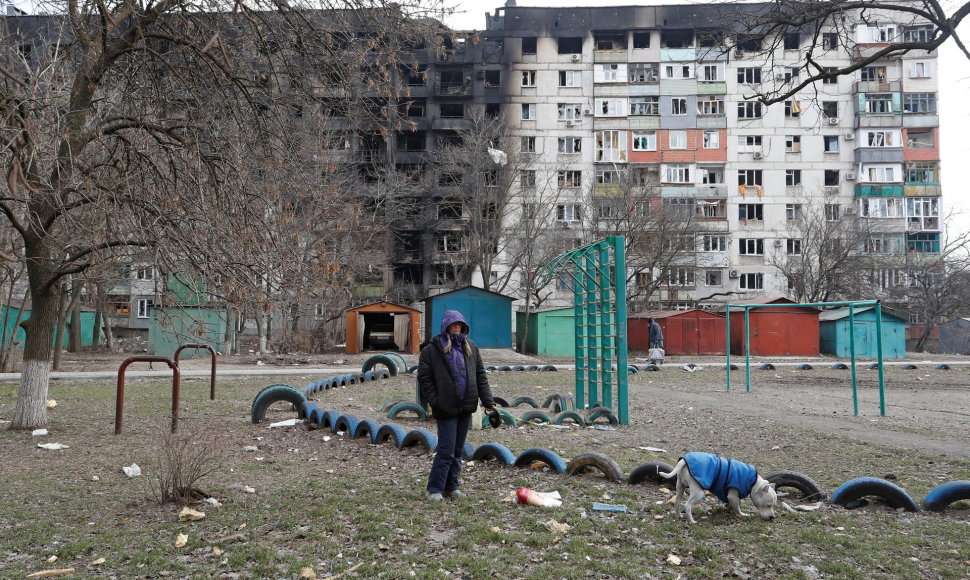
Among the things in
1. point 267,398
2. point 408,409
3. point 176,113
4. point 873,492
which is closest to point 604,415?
point 408,409

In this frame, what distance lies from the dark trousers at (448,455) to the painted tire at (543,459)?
1317 mm

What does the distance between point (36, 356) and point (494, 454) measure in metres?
7.23

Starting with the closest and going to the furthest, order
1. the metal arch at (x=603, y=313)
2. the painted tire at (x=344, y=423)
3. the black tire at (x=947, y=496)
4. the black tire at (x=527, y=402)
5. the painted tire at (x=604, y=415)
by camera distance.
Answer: the black tire at (x=947, y=496) → the painted tire at (x=344, y=423) → the painted tire at (x=604, y=415) → the metal arch at (x=603, y=313) → the black tire at (x=527, y=402)

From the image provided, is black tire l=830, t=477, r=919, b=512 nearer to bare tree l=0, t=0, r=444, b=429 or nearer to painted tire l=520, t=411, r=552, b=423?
painted tire l=520, t=411, r=552, b=423

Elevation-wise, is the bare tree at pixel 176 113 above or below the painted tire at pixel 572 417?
above

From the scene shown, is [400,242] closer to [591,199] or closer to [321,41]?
[591,199]

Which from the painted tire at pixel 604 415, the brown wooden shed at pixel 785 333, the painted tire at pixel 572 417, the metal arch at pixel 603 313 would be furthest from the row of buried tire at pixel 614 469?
the brown wooden shed at pixel 785 333

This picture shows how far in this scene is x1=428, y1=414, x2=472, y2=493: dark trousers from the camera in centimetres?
665

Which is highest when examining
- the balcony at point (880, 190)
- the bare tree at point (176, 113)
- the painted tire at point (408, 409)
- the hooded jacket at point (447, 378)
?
the balcony at point (880, 190)

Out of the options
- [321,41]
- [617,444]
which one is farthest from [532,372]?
[321,41]

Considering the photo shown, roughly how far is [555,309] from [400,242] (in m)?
22.8

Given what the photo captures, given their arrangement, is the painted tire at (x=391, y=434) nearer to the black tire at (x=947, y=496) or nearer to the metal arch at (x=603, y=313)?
the metal arch at (x=603, y=313)

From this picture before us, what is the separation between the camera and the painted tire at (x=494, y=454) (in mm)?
8110

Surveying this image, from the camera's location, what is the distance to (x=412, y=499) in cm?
670
